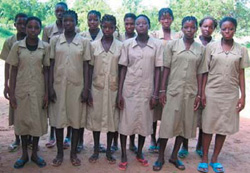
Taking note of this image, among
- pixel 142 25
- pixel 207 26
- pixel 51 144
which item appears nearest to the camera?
pixel 142 25

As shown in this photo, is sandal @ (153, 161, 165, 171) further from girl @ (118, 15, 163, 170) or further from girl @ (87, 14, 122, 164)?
girl @ (87, 14, 122, 164)

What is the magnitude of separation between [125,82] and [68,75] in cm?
72

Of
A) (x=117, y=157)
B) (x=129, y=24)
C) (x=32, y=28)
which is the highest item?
(x=129, y=24)

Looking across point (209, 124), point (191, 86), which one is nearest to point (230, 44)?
point (191, 86)

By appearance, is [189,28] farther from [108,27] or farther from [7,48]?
[7,48]

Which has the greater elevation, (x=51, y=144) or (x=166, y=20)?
(x=166, y=20)

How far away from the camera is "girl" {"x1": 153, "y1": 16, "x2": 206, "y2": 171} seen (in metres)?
3.52

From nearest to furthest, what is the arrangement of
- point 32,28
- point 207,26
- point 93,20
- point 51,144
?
1. point 32,28
2. point 207,26
3. point 93,20
4. point 51,144

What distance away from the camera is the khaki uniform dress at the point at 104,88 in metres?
3.57

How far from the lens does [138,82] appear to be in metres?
3.53

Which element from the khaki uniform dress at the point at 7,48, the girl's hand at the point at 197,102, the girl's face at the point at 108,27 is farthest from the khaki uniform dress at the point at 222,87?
the khaki uniform dress at the point at 7,48

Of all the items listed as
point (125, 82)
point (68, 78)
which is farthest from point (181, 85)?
point (68, 78)

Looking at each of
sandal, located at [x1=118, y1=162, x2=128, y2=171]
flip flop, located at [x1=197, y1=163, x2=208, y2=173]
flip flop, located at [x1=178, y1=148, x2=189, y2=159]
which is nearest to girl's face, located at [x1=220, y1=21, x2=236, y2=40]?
flip flop, located at [x1=197, y1=163, x2=208, y2=173]

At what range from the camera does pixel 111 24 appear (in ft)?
11.7
